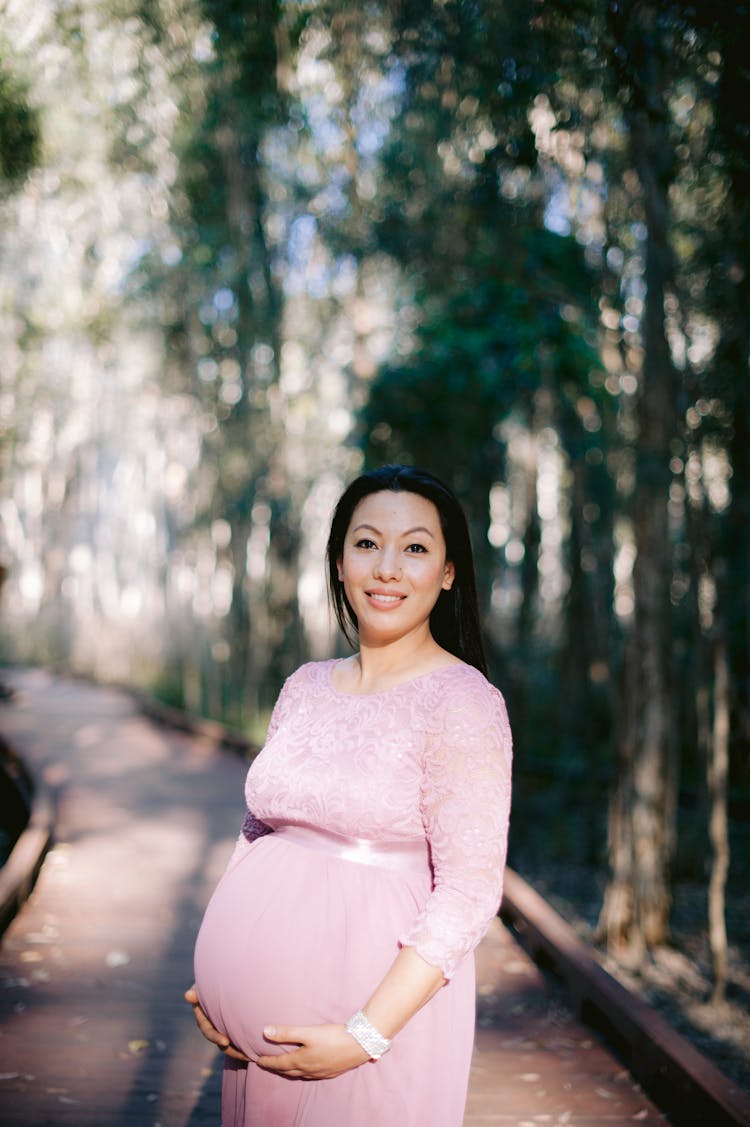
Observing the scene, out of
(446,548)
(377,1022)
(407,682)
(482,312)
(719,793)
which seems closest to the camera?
(377,1022)

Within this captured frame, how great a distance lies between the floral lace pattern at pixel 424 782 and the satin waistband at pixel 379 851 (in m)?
0.02

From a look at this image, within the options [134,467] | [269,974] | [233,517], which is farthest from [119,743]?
[134,467]

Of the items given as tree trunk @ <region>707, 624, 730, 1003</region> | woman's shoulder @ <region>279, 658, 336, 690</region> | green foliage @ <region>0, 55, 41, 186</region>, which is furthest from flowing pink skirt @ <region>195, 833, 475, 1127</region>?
green foliage @ <region>0, 55, 41, 186</region>

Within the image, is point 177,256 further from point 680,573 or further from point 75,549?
point 75,549

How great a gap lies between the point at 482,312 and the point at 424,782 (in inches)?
233

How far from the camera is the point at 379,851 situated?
1.41 meters

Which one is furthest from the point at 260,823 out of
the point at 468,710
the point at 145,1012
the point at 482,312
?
the point at 482,312

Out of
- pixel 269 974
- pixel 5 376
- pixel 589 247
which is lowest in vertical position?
pixel 269 974

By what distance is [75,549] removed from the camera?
26656mm

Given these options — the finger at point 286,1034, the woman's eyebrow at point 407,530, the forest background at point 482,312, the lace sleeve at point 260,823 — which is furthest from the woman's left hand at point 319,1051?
the forest background at point 482,312

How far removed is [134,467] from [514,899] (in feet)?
73.2

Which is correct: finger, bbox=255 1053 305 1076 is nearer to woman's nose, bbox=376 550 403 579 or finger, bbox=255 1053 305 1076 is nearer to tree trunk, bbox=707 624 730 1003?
woman's nose, bbox=376 550 403 579

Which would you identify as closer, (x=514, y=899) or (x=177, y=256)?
(x=514, y=899)

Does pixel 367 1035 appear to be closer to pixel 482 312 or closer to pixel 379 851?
pixel 379 851
